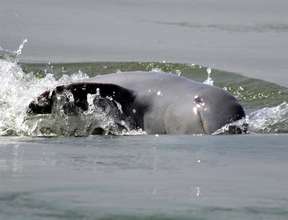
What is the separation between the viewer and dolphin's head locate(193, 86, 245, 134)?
808 cm

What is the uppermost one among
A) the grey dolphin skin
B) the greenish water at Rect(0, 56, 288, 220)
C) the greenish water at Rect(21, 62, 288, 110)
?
the greenish water at Rect(0, 56, 288, 220)

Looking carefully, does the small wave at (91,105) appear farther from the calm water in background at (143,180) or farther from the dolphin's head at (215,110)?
the calm water in background at (143,180)

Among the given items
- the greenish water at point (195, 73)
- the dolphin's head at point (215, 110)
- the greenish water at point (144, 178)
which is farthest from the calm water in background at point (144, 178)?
the greenish water at point (195, 73)

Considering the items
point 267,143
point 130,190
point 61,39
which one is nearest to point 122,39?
point 61,39

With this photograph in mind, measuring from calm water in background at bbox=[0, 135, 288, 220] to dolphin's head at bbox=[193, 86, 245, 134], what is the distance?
1.63m

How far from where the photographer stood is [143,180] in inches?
172

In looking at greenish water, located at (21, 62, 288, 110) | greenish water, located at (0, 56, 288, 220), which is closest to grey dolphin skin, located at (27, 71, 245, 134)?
greenish water, located at (0, 56, 288, 220)

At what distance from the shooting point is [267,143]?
646 centimetres

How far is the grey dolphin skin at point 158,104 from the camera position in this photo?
8.19 meters

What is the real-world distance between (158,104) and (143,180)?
412 centimetres

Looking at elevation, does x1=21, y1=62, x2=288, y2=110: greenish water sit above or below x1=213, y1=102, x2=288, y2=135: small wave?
below

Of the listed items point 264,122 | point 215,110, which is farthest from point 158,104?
point 264,122

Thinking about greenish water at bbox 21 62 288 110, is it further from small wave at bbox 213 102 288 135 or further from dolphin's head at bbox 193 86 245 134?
dolphin's head at bbox 193 86 245 134

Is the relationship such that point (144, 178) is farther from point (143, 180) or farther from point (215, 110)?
point (215, 110)
